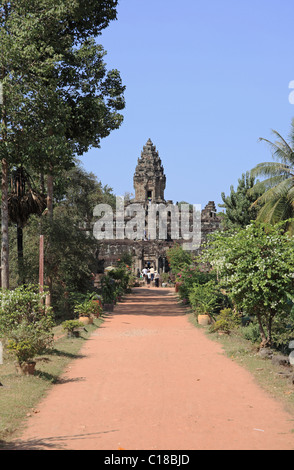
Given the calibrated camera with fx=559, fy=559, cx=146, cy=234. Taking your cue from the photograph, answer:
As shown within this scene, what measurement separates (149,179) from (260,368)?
60.8 m

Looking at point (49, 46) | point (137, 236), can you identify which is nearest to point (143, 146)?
point (137, 236)

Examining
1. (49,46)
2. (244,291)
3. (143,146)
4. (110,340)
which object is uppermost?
(143,146)

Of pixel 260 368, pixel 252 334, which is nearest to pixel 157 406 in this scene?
pixel 260 368

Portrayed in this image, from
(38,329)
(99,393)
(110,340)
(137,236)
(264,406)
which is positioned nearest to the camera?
(264,406)

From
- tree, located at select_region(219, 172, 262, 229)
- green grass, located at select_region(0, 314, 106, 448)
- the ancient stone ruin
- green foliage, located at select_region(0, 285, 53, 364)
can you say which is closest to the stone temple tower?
the ancient stone ruin

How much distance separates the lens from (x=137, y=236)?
199ft

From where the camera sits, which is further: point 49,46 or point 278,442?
point 49,46

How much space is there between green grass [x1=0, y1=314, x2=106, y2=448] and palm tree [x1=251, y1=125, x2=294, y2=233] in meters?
10.6

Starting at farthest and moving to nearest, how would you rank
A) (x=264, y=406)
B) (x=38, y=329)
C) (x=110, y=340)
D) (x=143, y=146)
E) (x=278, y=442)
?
(x=143, y=146), (x=110, y=340), (x=38, y=329), (x=264, y=406), (x=278, y=442)

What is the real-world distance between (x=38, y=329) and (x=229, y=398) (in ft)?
15.9

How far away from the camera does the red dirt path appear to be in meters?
6.61

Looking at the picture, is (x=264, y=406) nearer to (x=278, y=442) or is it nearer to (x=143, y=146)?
(x=278, y=442)

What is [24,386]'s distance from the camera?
9.48 metres

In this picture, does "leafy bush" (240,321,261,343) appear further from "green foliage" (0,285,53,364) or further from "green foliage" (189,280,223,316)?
"green foliage" (0,285,53,364)
